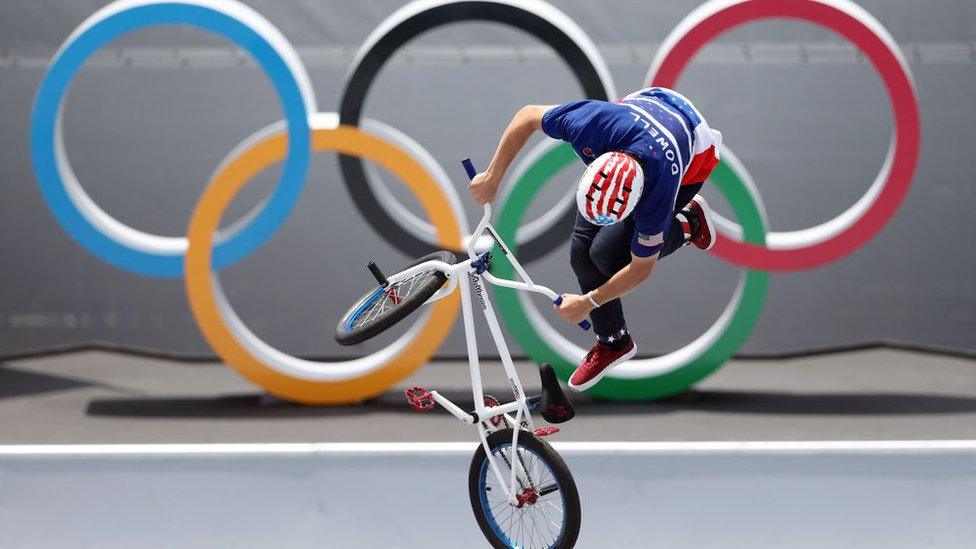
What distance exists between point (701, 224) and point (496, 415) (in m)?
0.93

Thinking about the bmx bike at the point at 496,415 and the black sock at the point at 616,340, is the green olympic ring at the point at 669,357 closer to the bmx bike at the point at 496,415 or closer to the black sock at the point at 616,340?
the bmx bike at the point at 496,415

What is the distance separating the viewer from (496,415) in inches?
163

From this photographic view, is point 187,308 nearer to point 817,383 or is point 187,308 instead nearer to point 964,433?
point 817,383

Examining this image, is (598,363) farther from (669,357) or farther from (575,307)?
(669,357)

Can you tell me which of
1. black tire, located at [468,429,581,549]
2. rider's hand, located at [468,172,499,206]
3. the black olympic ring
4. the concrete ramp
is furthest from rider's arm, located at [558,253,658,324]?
the black olympic ring

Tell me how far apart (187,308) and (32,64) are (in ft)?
6.98

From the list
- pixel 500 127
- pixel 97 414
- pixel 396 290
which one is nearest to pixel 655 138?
pixel 396 290

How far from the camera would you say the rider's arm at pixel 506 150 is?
12.1ft

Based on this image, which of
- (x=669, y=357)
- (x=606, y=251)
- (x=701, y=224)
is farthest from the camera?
(x=669, y=357)

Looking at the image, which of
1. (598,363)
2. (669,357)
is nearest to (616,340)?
(598,363)

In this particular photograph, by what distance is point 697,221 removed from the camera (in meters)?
3.82

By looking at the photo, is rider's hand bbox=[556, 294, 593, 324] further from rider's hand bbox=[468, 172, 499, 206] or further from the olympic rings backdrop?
the olympic rings backdrop

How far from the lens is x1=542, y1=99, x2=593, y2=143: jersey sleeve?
3605 mm

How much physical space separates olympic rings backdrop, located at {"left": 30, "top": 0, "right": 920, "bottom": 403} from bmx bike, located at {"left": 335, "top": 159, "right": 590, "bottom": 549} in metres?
3.09
